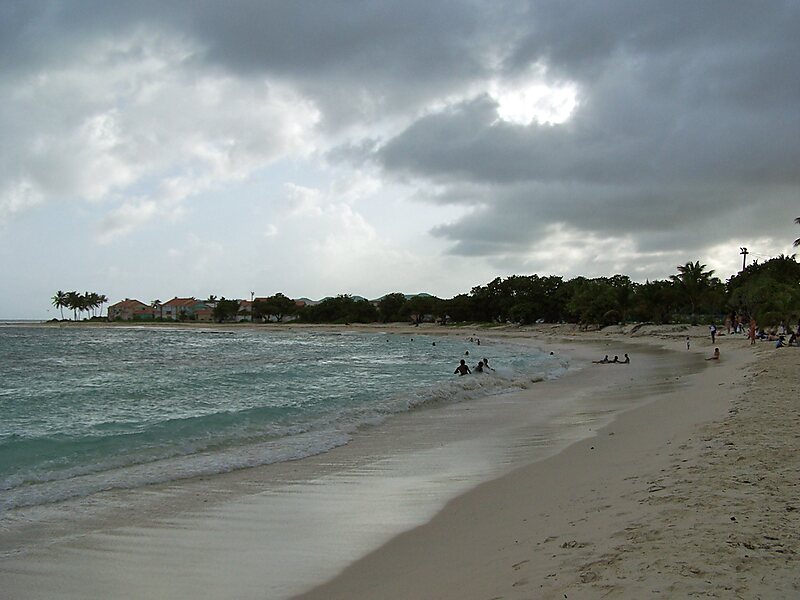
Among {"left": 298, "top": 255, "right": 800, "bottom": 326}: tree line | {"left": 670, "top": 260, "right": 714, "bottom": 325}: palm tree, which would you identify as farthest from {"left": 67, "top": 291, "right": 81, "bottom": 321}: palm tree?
{"left": 670, "top": 260, "right": 714, "bottom": 325}: palm tree

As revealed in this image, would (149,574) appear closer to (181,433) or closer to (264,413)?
(181,433)

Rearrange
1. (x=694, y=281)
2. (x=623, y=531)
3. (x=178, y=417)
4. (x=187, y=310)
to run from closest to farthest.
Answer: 1. (x=623, y=531)
2. (x=178, y=417)
3. (x=694, y=281)
4. (x=187, y=310)

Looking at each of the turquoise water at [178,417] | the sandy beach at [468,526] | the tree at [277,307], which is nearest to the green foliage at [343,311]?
the tree at [277,307]

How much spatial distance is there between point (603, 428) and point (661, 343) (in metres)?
41.1

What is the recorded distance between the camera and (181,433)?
12.7 meters

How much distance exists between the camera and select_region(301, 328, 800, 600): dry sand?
3631 mm

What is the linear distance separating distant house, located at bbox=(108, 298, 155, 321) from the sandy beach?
191144mm

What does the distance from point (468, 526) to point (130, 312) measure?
20492 cm

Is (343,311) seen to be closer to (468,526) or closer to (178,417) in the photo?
(178,417)

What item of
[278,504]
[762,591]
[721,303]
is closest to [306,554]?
[278,504]

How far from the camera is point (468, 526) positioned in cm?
583

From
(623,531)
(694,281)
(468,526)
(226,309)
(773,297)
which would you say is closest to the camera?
(623,531)

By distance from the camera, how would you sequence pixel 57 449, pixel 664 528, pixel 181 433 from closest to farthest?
pixel 664 528 < pixel 57 449 < pixel 181 433

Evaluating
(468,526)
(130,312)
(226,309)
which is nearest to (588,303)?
(468,526)
